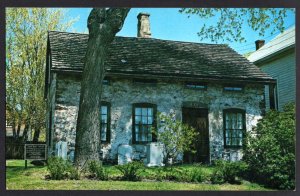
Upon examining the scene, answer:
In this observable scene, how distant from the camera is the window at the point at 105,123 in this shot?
13352mm

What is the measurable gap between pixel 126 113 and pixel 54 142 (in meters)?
2.51

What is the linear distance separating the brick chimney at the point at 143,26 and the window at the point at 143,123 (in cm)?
433

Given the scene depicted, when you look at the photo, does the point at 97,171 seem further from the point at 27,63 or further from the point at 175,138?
the point at 27,63

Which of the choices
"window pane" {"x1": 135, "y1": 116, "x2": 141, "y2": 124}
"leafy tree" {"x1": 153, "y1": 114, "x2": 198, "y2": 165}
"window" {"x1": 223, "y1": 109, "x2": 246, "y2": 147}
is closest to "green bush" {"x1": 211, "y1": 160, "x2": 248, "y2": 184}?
"leafy tree" {"x1": 153, "y1": 114, "x2": 198, "y2": 165}

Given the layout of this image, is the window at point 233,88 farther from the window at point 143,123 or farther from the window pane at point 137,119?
the window pane at point 137,119

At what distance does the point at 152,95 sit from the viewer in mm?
14000

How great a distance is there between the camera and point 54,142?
12.9m

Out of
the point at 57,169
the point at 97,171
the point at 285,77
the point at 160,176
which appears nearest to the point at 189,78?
the point at 285,77

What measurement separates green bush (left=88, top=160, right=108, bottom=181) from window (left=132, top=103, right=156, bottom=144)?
13.2 ft

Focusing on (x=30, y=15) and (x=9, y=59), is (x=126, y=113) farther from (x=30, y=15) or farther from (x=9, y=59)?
(x=30, y=15)

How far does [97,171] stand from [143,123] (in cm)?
458

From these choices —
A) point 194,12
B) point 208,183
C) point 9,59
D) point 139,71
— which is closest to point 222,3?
point 208,183

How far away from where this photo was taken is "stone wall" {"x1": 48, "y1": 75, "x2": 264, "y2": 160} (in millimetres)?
13055

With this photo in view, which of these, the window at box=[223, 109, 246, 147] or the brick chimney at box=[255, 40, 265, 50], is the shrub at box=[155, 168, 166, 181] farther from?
the brick chimney at box=[255, 40, 265, 50]
